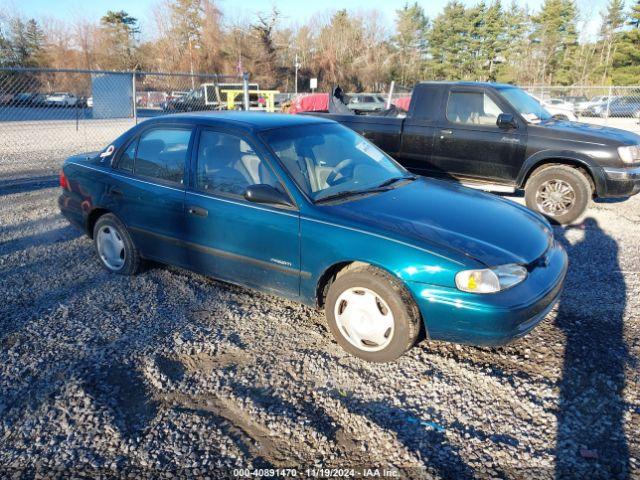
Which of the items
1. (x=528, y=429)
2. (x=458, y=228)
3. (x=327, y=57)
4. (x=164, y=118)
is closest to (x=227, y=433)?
(x=528, y=429)

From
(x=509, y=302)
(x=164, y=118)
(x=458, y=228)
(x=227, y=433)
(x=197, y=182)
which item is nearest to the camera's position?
(x=227, y=433)

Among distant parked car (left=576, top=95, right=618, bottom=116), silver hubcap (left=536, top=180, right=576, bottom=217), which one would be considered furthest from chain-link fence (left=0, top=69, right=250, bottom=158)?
distant parked car (left=576, top=95, right=618, bottom=116)

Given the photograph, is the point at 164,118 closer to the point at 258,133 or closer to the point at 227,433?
the point at 258,133

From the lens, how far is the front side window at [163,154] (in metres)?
4.01

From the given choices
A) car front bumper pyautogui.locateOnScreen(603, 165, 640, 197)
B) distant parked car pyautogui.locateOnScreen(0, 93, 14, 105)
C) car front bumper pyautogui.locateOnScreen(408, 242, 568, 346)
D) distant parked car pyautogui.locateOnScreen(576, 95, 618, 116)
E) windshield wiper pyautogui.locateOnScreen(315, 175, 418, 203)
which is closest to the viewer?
car front bumper pyautogui.locateOnScreen(408, 242, 568, 346)

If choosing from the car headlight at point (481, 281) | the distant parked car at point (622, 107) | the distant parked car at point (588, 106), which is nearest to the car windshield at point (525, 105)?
the car headlight at point (481, 281)

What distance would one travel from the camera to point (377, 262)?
305cm

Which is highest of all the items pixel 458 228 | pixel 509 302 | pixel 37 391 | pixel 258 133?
pixel 258 133

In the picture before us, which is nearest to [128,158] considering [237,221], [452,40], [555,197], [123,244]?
[123,244]

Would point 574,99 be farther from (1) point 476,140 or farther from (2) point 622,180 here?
(2) point 622,180

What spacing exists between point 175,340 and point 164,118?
6.41 ft

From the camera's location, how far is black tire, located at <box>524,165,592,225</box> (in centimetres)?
629

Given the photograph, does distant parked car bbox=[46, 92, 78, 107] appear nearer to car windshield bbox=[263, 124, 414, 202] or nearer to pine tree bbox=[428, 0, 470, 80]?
car windshield bbox=[263, 124, 414, 202]

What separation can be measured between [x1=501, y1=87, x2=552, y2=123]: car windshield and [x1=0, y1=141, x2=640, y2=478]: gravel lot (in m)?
3.14
